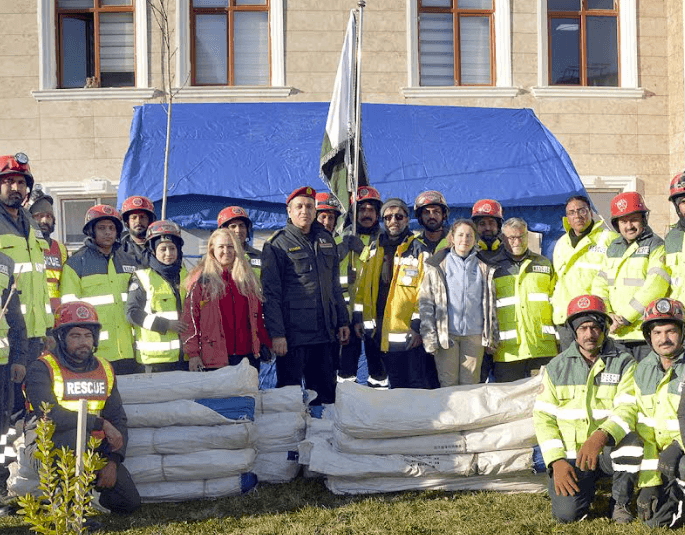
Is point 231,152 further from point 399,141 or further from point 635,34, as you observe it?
point 635,34

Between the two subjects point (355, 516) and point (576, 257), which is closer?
point (355, 516)

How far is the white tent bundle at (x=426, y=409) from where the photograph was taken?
590 cm

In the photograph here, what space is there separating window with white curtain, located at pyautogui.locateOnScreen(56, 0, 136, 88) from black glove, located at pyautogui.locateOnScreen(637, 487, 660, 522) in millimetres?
9868

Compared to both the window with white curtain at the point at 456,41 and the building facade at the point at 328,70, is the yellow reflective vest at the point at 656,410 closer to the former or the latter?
the building facade at the point at 328,70

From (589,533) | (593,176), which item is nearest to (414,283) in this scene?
(589,533)

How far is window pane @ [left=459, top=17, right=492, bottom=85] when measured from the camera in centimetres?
1348

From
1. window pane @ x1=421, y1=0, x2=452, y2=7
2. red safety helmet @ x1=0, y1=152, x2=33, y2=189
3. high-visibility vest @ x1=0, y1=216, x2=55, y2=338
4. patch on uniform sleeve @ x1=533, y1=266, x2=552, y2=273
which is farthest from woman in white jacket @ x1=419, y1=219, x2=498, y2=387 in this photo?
window pane @ x1=421, y1=0, x2=452, y2=7

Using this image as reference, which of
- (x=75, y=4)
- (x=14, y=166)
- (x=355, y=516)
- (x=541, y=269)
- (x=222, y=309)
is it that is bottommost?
(x=355, y=516)

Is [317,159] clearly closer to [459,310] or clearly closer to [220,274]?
[220,274]

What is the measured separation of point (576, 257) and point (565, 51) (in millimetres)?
7431

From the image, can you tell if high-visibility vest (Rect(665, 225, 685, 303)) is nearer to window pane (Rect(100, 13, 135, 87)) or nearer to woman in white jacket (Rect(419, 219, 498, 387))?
woman in white jacket (Rect(419, 219, 498, 387))

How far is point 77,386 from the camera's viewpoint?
551 cm

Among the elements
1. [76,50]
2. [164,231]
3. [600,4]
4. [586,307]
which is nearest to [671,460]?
[586,307]

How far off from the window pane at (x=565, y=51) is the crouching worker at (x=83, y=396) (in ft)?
31.2
